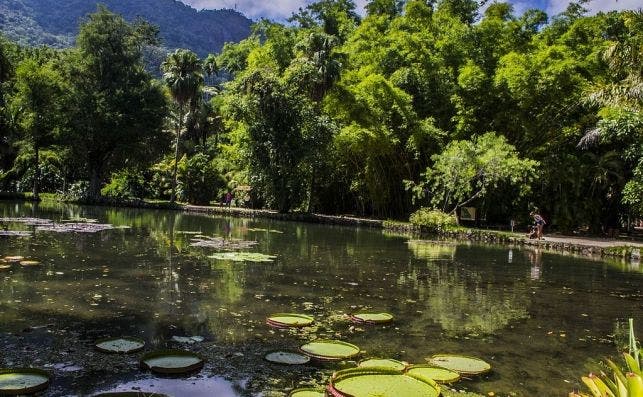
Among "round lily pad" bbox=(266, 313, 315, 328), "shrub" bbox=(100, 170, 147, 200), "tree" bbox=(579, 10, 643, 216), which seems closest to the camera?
"round lily pad" bbox=(266, 313, 315, 328)

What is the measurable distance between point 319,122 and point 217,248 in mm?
16834

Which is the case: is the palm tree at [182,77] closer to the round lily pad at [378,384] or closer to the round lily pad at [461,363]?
the round lily pad at [461,363]

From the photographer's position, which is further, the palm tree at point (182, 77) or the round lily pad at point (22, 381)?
the palm tree at point (182, 77)

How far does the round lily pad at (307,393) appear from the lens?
14.6 feet

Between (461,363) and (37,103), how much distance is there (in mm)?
36694

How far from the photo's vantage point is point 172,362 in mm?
5059

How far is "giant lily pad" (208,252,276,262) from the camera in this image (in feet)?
40.8

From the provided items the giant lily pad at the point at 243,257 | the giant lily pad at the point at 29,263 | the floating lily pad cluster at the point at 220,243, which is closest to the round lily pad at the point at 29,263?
the giant lily pad at the point at 29,263

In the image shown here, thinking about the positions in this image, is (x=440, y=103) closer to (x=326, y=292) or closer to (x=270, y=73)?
(x=270, y=73)

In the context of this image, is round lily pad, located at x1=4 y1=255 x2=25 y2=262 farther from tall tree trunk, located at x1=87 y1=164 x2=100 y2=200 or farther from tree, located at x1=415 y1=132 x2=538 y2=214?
tall tree trunk, located at x1=87 y1=164 x2=100 y2=200

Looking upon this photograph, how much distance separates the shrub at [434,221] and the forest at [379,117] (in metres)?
1.48

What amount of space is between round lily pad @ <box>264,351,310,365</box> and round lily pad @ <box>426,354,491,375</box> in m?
1.34

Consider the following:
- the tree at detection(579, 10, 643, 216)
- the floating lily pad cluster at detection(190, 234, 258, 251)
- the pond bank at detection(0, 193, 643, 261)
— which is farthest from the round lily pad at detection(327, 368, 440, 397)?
the pond bank at detection(0, 193, 643, 261)

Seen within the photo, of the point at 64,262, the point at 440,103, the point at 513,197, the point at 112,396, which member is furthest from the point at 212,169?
the point at 112,396
